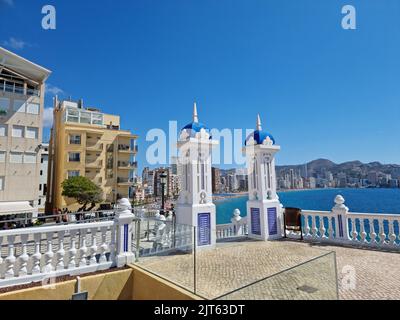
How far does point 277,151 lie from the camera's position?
7.75m

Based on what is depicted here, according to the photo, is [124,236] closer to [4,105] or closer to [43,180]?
[4,105]

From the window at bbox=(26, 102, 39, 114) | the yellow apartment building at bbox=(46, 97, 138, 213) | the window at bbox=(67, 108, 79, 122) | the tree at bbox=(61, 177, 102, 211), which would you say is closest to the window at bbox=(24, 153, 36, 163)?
the tree at bbox=(61, 177, 102, 211)

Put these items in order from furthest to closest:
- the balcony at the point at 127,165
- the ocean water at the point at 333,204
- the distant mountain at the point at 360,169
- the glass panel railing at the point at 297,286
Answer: the distant mountain at the point at 360,169
the ocean water at the point at 333,204
the balcony at the point at 127,165
the glass panel railing at the point at 297,286

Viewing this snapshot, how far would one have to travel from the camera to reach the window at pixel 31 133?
20984 mm

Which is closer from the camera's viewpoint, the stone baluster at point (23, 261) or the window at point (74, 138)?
the stone baluster at point (23, 261)

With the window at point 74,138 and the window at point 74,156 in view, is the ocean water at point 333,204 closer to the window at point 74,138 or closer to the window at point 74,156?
the window at point 74,156

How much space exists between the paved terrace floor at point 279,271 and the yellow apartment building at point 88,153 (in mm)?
25830

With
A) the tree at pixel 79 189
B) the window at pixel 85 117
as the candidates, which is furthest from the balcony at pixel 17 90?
the tree at pixel 79 189

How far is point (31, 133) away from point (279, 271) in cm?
2467

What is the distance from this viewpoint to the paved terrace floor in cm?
269

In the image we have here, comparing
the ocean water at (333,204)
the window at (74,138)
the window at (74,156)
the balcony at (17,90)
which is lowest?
the ocean water at (333,204)

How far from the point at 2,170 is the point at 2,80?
778cm

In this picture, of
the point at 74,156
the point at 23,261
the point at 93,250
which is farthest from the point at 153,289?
the point at 74,156

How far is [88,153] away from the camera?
29.3 m
